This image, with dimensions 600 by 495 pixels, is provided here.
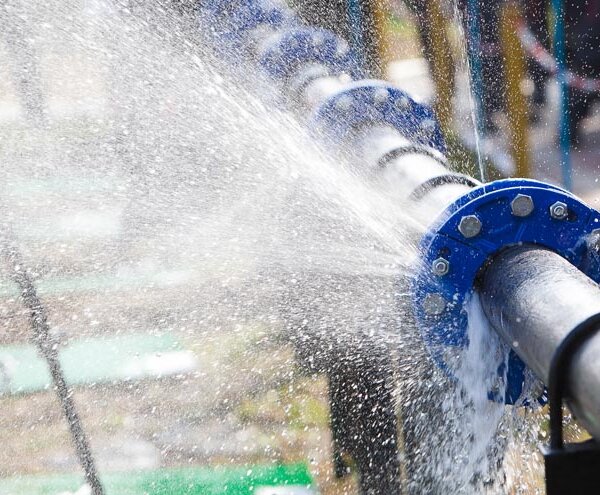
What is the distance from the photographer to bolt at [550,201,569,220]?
1.35 m

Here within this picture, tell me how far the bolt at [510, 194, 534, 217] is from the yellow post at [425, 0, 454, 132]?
9.58 feet

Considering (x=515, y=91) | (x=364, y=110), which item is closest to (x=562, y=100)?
(x=515, y=91)

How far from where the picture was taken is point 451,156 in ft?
13.8

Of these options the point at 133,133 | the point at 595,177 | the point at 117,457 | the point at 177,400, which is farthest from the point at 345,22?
the point at 117,457

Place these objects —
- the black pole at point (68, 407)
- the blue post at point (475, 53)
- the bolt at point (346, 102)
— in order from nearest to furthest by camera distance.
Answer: the bolt at point (346, 102), the black pole at point (68, 407), the blue post at point (475, 53)

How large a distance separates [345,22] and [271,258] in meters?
1.36

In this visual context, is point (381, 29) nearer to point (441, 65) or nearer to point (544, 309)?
point (441, 65)

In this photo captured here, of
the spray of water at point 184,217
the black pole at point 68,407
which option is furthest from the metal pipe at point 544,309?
the black pole at point 68,407

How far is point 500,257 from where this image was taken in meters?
1.35

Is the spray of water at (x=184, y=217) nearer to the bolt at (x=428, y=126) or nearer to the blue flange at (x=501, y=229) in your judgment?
the bolt at (x=428, y=126)

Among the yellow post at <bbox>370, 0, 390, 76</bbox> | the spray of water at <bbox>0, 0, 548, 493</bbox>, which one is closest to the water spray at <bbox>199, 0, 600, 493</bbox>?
the spray of water at <bbox>0, 0, 548, 493</bbox>

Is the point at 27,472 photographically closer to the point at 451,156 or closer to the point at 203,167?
the point at 203,167

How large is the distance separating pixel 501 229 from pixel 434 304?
166 mm

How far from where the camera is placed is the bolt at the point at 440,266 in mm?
1372
